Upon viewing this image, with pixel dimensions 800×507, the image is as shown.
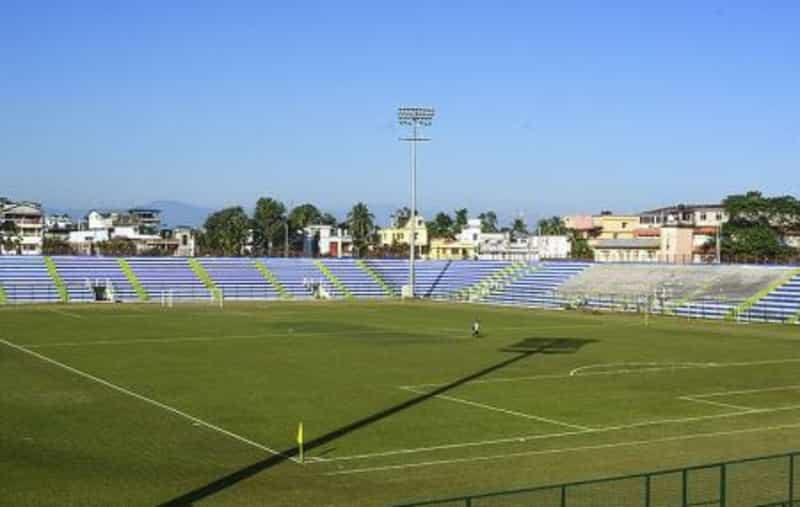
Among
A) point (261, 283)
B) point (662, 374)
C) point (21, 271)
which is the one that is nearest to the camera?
point (662, 374)

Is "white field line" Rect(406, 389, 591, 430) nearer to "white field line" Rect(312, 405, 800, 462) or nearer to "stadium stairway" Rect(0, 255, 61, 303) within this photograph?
"white field line" Rect(312, 405, 800, 462)

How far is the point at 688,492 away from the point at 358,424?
11590mm

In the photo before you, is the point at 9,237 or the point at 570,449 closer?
the point at 570,449

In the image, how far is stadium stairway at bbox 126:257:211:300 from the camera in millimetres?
94300

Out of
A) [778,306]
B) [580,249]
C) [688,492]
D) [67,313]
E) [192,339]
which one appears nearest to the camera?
[688,492]

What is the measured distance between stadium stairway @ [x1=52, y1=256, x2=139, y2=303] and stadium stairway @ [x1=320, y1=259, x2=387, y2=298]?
70.9ft

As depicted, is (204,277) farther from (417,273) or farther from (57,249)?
(57,249)

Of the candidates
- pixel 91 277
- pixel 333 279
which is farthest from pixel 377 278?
pixel 91 277

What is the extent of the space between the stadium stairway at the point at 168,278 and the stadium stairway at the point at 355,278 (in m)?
14.7

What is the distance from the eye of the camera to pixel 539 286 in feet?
317

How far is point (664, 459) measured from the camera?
24.4 m

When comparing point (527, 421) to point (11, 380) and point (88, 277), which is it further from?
point (88, 277)

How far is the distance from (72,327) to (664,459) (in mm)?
45575

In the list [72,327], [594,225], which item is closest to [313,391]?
[72,327]
